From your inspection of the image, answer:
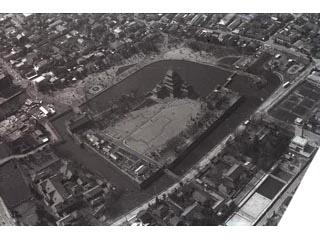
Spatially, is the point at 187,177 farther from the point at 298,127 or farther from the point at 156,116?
the point at 298,127

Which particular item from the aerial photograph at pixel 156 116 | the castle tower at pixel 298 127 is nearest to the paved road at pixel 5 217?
the aerial photograph at pixel 156 116

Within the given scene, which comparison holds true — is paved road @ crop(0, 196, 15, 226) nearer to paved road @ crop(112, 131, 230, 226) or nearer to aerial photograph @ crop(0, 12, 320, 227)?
aerial photograph @ crop(0, 12, 320, 227)

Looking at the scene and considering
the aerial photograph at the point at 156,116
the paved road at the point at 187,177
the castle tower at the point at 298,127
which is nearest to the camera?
the paved road at the point at 187,177

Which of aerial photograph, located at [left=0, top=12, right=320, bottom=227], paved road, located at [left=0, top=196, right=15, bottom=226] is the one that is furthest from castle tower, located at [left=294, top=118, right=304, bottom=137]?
paved road, located at [left=0, top=196, right=15, bottom=226]

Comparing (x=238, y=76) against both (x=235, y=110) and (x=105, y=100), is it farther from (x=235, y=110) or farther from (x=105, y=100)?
(x=105, y=100)

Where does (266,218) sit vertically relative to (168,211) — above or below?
below

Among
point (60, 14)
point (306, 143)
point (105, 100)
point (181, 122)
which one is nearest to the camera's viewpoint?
point (306, 143)

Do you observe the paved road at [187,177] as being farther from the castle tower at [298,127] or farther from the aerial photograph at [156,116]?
the castle tower at [298,127]

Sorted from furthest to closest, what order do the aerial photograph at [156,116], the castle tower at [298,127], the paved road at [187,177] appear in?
the castle tower at [298,127], the aerial photograph at [156,116], the paved road at [187,177]
